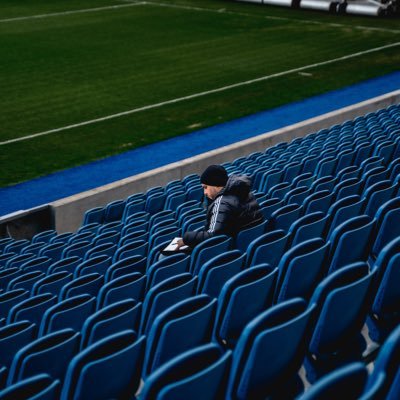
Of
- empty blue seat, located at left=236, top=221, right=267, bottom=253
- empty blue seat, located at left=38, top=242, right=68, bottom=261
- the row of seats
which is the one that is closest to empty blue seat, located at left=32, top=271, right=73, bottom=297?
the row of seats

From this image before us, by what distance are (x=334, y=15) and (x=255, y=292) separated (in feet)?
98.9

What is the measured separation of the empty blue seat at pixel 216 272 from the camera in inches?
176

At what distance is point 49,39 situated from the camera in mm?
26375

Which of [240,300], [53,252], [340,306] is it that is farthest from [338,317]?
[53,252]

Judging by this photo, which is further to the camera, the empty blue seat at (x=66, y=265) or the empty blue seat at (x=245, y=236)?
the empty blue seat at (x=66, y=265)

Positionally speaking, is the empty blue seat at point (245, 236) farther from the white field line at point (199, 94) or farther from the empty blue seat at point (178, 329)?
the white field line at point (199, 94)

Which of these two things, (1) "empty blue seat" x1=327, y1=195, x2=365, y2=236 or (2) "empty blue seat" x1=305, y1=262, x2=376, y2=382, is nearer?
(2) "empty blue seat" x1=305, y1=262, x2=376, y2=382

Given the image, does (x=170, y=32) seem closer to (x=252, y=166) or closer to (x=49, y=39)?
(x=49, y=39)

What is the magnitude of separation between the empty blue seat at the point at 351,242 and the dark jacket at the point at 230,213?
112cm

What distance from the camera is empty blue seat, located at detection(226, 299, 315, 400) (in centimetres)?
308

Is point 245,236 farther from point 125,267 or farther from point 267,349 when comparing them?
point 267,349

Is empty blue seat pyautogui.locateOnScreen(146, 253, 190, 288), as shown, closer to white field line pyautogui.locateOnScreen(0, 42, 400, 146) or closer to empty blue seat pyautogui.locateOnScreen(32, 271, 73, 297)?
empty blue seat pyautogui.locateOnScreen(32, 271, 73, 297)

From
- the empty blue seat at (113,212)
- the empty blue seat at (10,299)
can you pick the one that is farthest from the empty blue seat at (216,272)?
the empty blue seat at (113,212)

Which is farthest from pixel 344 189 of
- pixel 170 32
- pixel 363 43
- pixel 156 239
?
pixel 170 32
